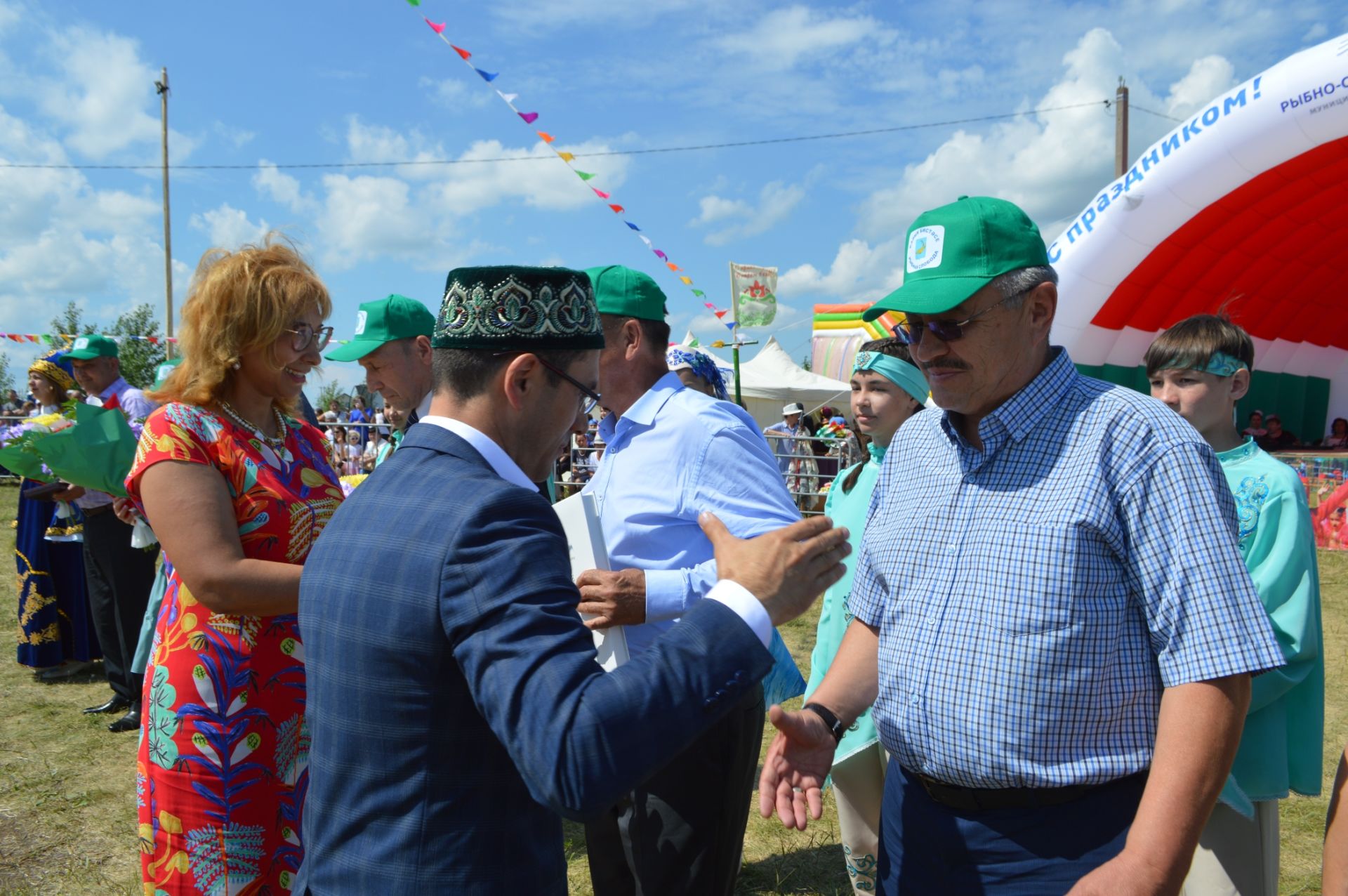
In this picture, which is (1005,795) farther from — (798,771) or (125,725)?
(125,725)


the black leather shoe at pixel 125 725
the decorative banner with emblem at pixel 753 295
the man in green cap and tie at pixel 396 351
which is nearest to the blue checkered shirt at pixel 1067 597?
the man in green cap and tie at pixel 396 351

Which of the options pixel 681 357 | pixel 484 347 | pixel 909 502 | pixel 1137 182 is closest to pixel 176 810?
pixel 484 347

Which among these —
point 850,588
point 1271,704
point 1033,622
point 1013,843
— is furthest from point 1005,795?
point 850,588

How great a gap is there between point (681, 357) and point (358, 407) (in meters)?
23.9

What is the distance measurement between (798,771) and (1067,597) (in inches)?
25.1

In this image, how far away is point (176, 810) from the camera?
6.83 feet

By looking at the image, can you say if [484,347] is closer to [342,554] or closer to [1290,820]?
[342,554]

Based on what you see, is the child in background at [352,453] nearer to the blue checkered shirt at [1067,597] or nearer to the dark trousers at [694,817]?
the dark trousers at [694,817]

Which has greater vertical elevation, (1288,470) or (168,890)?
(1288,470)

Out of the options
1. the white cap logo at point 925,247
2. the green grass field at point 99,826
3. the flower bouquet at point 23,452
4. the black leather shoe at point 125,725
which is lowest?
the green grass field at point 99,826

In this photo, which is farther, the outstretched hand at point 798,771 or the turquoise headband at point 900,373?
the turquoise headband at point 900,373

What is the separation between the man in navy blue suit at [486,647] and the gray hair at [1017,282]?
25.8 inches

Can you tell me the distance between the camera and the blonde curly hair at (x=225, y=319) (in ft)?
7.39

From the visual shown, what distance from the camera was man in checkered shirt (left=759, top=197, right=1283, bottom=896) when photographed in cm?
141
